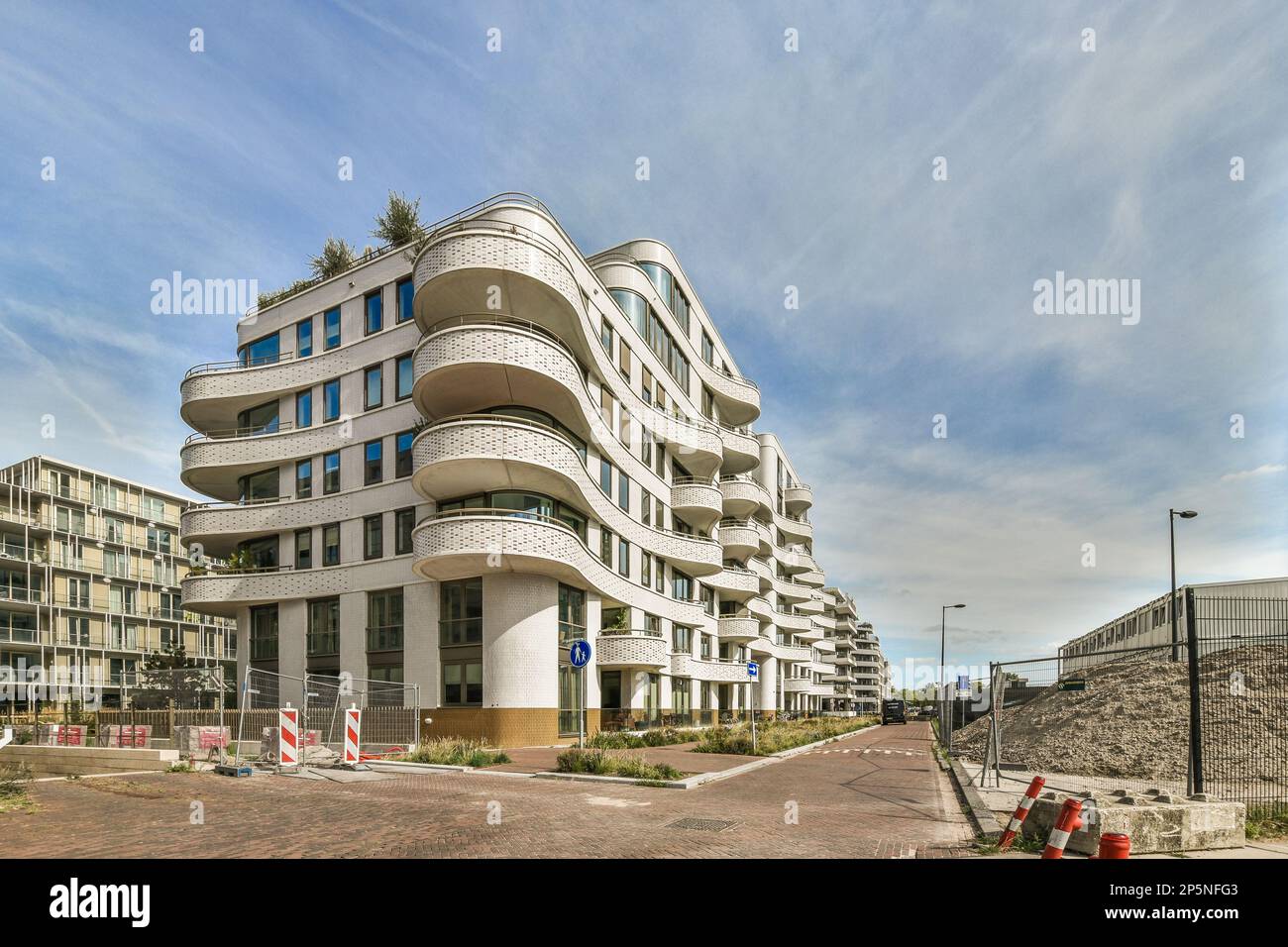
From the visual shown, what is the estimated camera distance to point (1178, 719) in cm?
1814

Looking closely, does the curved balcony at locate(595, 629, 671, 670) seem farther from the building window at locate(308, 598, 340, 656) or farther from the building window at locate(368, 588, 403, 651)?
the building window at locate(308, 598, 340, 656)

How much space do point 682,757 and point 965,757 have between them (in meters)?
8.52

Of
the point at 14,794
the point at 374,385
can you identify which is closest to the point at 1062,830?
the point at 14,794

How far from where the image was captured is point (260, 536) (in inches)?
1416

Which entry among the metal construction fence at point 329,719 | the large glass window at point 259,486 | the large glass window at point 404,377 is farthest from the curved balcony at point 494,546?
the large glass window at point 259,486

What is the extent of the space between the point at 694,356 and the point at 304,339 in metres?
21.2

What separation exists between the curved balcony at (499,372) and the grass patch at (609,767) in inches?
517

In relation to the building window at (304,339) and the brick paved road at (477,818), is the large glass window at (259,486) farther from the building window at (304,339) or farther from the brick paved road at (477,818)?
the brick paved road at (477,818)

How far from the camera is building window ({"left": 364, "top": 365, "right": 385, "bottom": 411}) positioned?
32656mm

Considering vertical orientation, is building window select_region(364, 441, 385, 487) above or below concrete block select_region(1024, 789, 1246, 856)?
above

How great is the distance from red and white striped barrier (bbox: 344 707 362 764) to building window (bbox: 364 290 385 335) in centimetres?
1827

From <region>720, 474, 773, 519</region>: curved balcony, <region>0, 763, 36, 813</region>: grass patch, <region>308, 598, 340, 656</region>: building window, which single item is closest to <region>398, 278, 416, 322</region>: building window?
<region>308, 598, 340, 656</region>: building window
